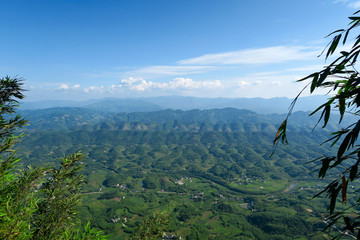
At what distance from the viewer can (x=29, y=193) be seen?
34.3 feet

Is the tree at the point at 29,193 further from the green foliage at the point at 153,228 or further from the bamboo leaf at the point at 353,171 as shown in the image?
the bamboo leaf at the point at 353,171

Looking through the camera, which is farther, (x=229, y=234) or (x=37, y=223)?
(x=229, y=234)

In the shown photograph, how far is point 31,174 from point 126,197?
13763 cm

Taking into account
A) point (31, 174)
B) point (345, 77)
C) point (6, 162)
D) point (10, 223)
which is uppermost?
point (345, 77)

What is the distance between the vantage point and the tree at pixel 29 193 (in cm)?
884

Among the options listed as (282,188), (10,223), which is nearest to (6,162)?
(10,223)

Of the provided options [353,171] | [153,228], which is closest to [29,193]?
[153,228]

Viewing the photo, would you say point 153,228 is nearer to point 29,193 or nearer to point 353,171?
point 29,193

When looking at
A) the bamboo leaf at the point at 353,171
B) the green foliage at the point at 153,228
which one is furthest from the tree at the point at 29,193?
the bamboo leaf at the point at 353,171

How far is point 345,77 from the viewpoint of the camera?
4871 millimetres

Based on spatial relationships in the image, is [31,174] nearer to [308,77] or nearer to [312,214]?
[308,77]

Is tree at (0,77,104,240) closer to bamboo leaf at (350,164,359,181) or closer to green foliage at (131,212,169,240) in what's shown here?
green foliage at (131,212,169,240)

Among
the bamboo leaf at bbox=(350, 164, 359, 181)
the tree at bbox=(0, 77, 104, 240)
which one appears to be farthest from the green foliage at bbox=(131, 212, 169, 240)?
the bamboo leaf at bbox=(350, 164, 359, 181)

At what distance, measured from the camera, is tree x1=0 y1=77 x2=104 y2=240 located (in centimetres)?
884
